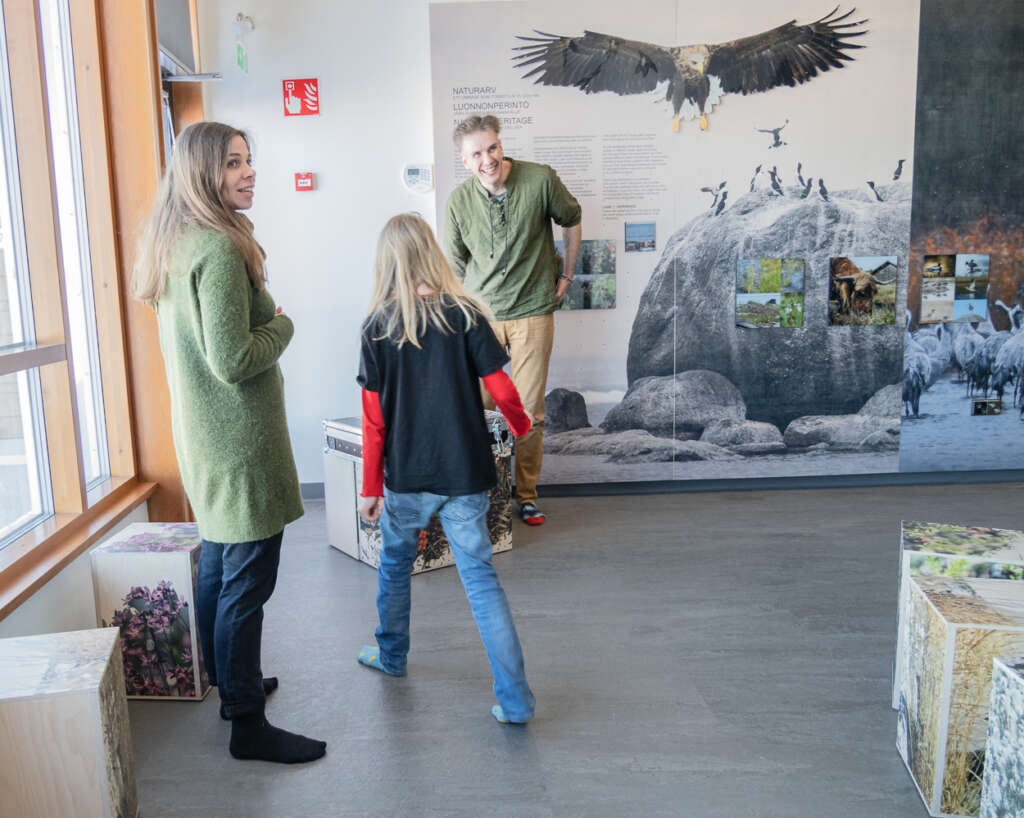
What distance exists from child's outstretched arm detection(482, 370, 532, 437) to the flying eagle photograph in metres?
2.58

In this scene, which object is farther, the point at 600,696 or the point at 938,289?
the point at 938,289

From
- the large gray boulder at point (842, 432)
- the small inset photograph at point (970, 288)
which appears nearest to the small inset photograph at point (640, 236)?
the large gray boulder at point (842, 432)

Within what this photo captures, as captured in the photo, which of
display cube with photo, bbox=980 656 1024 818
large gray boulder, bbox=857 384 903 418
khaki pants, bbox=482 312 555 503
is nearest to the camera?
display cube with photo, bbox=980 656 1024 818

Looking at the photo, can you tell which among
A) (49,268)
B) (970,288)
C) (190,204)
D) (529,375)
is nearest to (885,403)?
A: (970,288)

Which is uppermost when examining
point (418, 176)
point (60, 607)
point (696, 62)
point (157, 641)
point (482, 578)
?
point (696, 62)

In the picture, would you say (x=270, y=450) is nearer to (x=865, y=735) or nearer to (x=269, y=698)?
(x=269, y=698)

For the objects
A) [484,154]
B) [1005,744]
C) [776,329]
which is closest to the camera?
[1005,744]

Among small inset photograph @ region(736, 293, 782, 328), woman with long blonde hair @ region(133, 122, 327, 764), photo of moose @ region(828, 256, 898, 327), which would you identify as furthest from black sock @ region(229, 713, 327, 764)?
photo of moose @ region(828, 256, 898, 327)

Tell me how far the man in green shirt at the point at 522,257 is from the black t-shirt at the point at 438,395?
1.68 metres

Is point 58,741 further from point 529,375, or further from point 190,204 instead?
point 529,375

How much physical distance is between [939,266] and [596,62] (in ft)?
6.60

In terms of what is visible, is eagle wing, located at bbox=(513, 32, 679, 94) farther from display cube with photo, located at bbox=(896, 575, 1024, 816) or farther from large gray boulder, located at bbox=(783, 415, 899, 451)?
display cube with photo, located at bbox=(896, 575, 1024, 816)

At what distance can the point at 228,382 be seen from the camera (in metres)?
1.91

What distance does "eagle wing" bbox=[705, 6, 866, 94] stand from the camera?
14.3 ft
